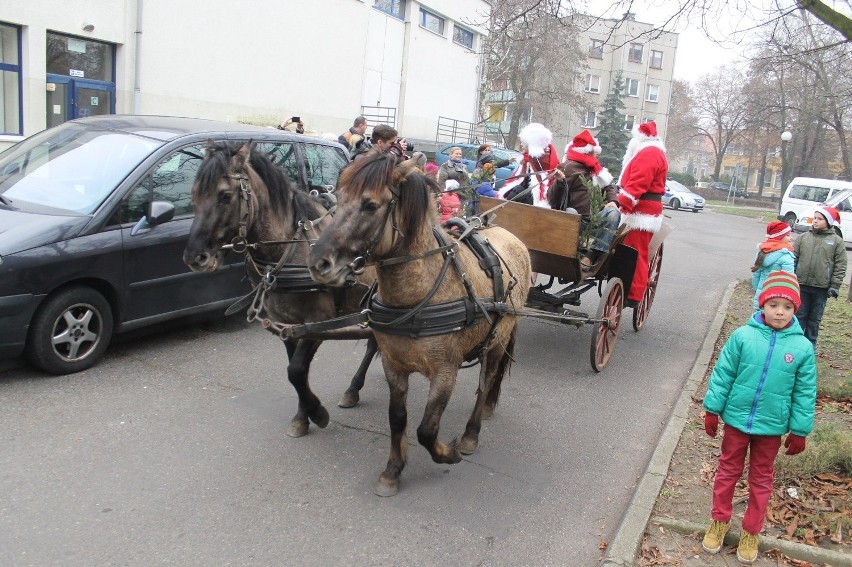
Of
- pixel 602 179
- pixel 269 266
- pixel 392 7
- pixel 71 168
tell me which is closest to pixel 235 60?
pixel 392 7

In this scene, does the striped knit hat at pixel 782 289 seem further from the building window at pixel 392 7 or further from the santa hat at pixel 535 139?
the building window at pixel 392 7

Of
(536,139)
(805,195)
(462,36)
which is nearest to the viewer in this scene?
(536,139)

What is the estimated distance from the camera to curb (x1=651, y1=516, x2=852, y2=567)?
150 inches

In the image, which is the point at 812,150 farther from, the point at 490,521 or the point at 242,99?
the point at 490,521

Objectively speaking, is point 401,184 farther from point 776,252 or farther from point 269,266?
point 776,252

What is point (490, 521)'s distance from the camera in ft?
13.8

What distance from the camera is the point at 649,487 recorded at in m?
4.64

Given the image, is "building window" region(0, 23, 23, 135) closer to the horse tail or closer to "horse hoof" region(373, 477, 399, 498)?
the horse tail

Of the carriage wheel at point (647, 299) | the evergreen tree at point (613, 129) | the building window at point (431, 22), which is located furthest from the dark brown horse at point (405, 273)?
the evergreen tree at point (613, 129)

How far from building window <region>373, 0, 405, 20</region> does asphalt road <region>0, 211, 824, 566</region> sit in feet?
77.0

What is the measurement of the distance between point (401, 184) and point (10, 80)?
1498cm

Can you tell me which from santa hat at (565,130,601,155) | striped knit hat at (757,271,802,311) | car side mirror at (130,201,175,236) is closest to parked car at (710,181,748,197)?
santa hat at (565,130,601,155)

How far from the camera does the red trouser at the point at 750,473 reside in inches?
153

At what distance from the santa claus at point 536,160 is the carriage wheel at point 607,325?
122 cm
